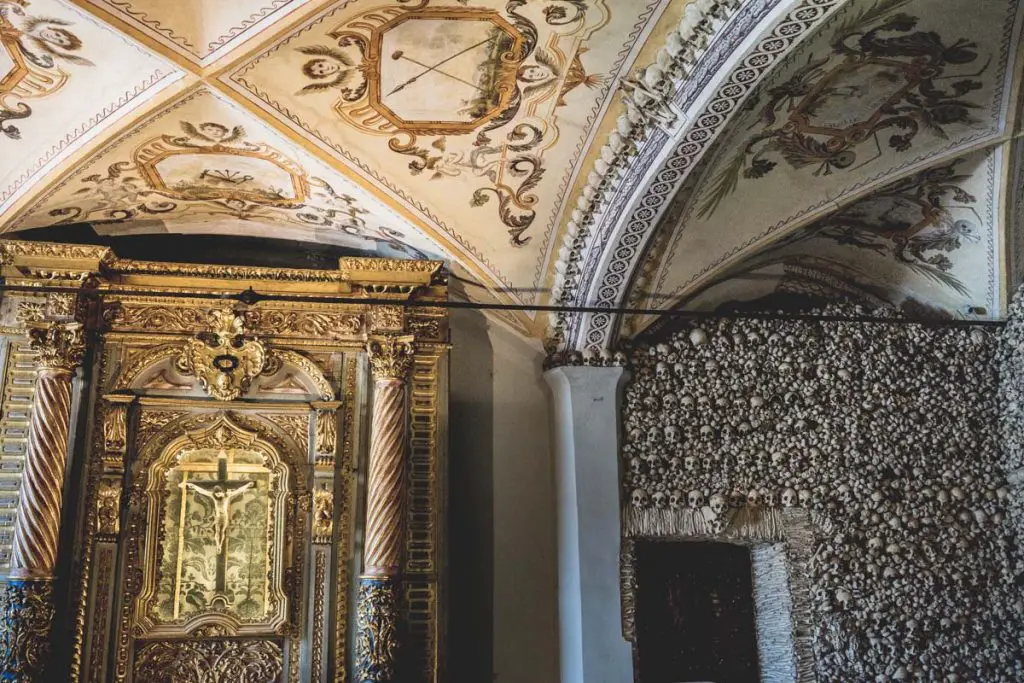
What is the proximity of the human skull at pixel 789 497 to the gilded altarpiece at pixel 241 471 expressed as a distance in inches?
80.3

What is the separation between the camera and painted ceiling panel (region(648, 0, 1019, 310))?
14.7 ft

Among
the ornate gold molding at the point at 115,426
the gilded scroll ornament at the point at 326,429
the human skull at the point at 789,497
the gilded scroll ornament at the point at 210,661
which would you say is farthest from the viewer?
the human skull at the point at 789,497

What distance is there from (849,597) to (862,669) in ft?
1.33

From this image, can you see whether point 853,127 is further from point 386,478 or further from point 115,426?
point 115,426

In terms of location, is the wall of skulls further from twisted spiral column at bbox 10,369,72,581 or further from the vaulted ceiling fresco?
twisted spiral column at bbox 10,369,72,581

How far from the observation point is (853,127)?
5.12m

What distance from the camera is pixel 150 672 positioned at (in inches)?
206

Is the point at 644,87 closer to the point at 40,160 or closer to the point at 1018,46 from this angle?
the point at 1018,46

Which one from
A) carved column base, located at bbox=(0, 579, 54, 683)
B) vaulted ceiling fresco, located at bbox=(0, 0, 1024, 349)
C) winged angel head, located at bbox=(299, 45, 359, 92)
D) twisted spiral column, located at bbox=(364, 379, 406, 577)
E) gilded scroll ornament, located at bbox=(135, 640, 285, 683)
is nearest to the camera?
vaulted ceiling fresco, located at bbox=(0, 0, 1024, 349)

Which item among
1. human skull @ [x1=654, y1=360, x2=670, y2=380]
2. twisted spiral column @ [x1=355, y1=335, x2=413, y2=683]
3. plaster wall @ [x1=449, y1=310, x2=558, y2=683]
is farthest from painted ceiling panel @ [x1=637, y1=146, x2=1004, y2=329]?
twisted spiral column @ [x1=355, y1=335, x2=413, y2=683]

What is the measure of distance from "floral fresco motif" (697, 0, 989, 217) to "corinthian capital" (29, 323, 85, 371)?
3.63m

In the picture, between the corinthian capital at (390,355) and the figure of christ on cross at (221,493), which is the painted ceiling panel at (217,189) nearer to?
the corinthian capital at (390,355)

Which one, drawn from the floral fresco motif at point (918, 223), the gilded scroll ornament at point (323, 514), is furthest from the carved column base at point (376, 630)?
the floral fresco motif at point (918, 223)

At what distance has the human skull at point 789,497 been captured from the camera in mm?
5758
